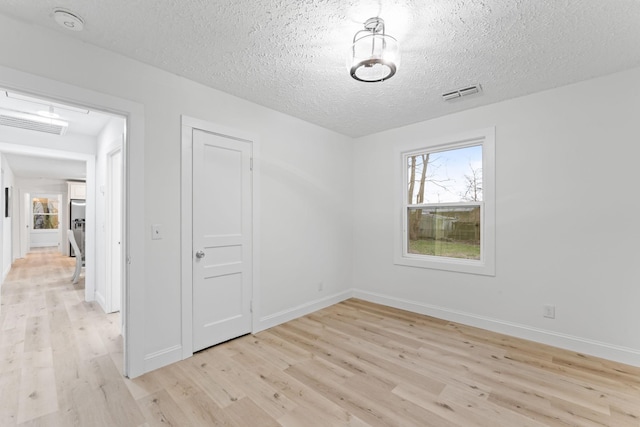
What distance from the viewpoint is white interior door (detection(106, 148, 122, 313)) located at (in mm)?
3832

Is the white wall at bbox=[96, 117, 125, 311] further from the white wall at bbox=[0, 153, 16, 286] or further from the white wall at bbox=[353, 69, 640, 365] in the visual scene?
the white wall at bbox=[353, 69, 640, 365]

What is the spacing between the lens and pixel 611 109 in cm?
262

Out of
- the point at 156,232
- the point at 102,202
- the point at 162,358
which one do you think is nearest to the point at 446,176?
the point at 156,232

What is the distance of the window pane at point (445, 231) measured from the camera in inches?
140

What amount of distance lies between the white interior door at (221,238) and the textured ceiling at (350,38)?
0.68 meters

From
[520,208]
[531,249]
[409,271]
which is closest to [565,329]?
[531,249]

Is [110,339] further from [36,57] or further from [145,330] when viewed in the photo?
[36,57]

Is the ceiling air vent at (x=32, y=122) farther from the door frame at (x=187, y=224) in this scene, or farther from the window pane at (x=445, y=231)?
the window pane at (x=445, y=231)

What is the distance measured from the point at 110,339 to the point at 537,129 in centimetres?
501

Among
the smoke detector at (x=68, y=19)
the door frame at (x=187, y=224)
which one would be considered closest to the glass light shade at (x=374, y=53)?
the door frame at (x=187, y=224)

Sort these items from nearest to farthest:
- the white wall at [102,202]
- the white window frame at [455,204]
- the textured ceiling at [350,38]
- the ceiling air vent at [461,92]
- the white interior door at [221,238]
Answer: the textured ceiling at [350,38] → the white interior door at [221,238] → the ceiling air vent at [461,92] → the white window frame at [455,204] → the white wall at [102,202]

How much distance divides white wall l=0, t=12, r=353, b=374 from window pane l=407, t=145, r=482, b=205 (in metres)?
1.03

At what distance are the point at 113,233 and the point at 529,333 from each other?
5169 mm

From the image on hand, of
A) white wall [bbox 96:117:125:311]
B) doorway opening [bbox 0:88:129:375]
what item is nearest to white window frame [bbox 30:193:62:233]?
doorway opening [bbox 0:88:129:375]
